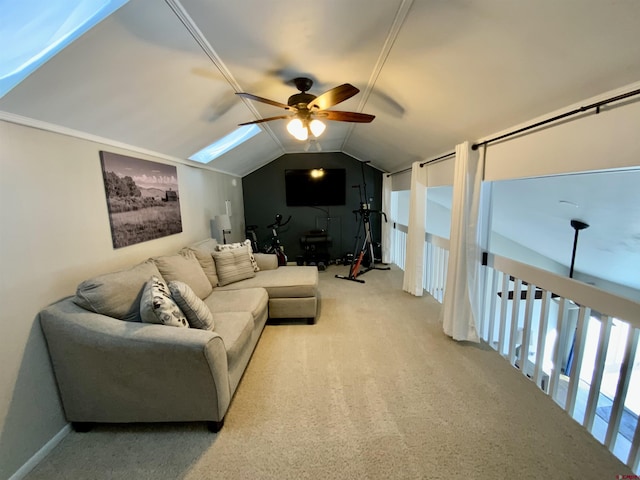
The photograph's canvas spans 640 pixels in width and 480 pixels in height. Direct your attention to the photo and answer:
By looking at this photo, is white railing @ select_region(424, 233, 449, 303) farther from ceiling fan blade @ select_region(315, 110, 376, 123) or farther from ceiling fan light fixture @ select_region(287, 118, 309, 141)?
ceiling fan light fixture @ select_region(287, 118, 309, 141)

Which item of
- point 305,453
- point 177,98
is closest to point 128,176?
point 177,98

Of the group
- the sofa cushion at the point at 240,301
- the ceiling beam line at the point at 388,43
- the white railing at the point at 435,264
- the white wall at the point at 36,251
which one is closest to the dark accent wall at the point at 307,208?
the white railing at the point at 435,264

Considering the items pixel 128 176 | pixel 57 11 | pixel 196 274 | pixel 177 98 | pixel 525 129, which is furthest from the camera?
pixel 196 274

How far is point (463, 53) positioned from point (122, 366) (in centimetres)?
269

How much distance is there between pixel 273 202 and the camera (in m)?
5.88

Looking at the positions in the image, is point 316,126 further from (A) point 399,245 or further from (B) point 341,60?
(A) point 399,245

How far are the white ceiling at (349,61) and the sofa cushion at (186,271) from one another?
109cm

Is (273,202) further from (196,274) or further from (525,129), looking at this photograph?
(525,129)

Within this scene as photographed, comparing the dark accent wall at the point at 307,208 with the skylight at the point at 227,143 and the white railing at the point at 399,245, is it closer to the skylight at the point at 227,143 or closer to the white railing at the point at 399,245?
the white railing at the point at 399,245

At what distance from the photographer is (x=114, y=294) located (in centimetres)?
176

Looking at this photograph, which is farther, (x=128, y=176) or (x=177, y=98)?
(x=128, y=176)

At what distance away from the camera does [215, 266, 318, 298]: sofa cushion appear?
9.86 ft

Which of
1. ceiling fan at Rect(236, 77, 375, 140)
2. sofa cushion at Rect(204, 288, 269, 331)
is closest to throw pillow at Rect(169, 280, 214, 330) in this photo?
sofa cushion at Rect(204, 288, 269, 331)

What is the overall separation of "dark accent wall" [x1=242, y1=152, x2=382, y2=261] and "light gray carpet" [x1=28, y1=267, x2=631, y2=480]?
3.65 meters
